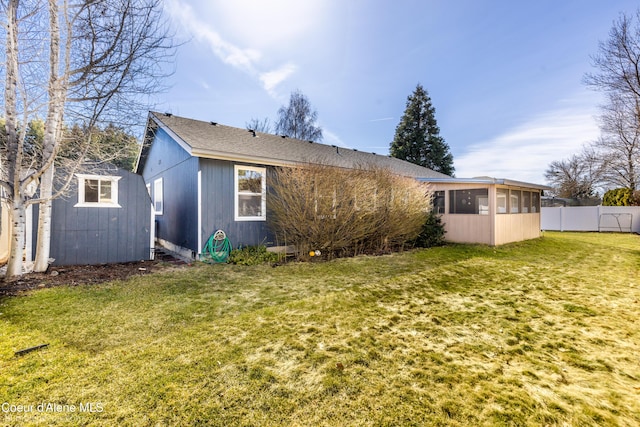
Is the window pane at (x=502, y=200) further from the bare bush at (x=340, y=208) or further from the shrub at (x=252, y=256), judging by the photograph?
the shrub at (x=252, y=256)

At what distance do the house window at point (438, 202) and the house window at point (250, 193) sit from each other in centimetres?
739

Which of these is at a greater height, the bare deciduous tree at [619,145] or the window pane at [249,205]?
the bare deciduous tree at [619,145]

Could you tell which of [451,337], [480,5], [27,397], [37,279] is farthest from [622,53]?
[37,279]

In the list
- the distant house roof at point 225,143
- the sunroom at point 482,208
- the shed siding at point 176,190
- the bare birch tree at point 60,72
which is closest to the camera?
the bare birch tree at point 60,72

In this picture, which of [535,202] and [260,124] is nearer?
[535,202]

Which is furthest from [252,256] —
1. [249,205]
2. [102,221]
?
[102,221]

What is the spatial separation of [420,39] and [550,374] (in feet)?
42.7

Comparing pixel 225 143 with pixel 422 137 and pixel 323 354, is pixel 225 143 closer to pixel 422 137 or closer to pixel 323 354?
pixel 323 354

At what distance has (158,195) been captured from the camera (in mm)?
10547

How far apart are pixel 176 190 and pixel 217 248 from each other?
2.86 metres

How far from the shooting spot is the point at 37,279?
496 centimetres

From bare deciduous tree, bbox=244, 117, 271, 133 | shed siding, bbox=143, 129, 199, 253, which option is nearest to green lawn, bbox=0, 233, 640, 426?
shed siding, bbox=143, 129, 199, 253

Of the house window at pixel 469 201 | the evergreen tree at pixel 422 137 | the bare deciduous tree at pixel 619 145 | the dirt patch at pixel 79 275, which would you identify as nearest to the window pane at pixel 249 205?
the dirt patch at pixel 79 275

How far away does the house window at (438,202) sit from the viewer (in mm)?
11322
